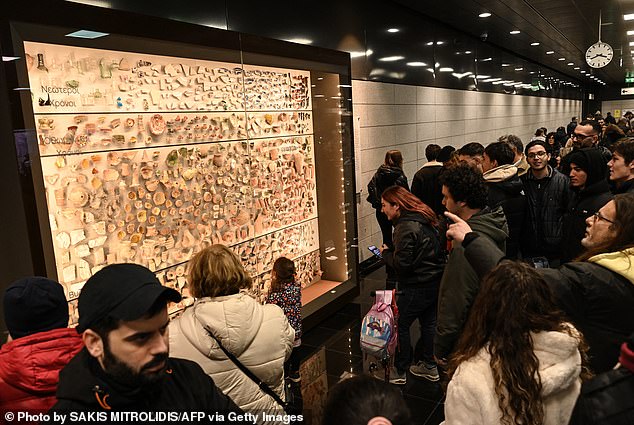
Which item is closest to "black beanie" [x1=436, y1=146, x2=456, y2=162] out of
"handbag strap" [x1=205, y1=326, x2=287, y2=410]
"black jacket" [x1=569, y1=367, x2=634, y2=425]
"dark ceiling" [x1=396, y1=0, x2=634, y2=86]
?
"dark ceiling" [x1=396, y1=0, x2=634, y2=86]

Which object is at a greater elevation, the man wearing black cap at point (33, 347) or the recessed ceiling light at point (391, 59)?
the recessed ceiling light at point (391, 59)

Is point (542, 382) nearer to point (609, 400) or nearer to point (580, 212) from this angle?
A: point (609, 400)

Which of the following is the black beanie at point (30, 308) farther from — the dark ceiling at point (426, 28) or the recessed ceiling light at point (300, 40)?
the recessed ceiling light at point (300, 40)

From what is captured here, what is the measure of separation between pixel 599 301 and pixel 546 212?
228 cm

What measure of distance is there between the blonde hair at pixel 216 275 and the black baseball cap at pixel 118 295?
0.90 m

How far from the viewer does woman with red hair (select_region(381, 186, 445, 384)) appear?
3.46m

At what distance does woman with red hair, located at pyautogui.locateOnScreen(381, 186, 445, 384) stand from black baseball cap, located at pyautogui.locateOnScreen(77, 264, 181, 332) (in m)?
2.49

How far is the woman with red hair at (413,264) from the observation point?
346 centimetres

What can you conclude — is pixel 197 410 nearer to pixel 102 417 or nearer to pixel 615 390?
pixel 102 417

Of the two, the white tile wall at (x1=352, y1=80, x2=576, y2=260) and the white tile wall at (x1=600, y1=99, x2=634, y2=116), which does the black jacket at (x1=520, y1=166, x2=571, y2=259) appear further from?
the white tile wall at (x1=600, y1=99, x2=634, y2=116)

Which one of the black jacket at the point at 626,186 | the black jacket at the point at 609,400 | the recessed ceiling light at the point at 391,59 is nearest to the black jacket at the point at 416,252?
the black jacket at the point at 626,186

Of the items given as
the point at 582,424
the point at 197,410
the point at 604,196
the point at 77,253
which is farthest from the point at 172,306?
the point at 604,196

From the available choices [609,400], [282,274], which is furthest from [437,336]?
[609,400]

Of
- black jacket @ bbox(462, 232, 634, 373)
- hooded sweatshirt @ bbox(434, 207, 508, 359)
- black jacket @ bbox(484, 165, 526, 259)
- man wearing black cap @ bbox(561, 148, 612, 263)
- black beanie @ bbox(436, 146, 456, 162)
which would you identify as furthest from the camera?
black beanie @ bbox(436, 146, 456, 162)
